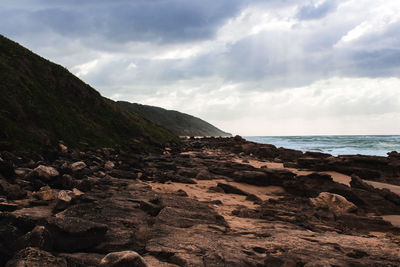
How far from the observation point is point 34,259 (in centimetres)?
332

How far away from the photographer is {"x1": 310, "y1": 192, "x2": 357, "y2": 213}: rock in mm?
9383

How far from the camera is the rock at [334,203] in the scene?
369 inches

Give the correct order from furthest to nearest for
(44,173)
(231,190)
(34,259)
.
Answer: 1. (231,190)
2. (44,173)
3. (34,259)

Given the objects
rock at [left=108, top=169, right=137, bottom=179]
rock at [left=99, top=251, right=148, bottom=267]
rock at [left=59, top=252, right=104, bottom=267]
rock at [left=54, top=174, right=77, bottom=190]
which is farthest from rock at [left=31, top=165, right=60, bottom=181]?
rock at [left=99, top=251, right=148, bottom=267]

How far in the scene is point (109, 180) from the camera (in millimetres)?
10008

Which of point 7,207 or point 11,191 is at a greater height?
point 11,191

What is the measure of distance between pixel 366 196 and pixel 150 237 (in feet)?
30.6

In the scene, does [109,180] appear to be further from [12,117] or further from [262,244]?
[12,117]

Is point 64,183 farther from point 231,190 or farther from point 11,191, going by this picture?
point 231,190

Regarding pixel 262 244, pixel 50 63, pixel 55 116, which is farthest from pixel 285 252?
pixel 50 63

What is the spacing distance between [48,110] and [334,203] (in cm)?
1807

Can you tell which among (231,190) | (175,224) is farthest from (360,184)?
(175,224)

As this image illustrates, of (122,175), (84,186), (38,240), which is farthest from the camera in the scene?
(122,175)

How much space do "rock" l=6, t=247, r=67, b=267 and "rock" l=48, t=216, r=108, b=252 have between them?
706mm
